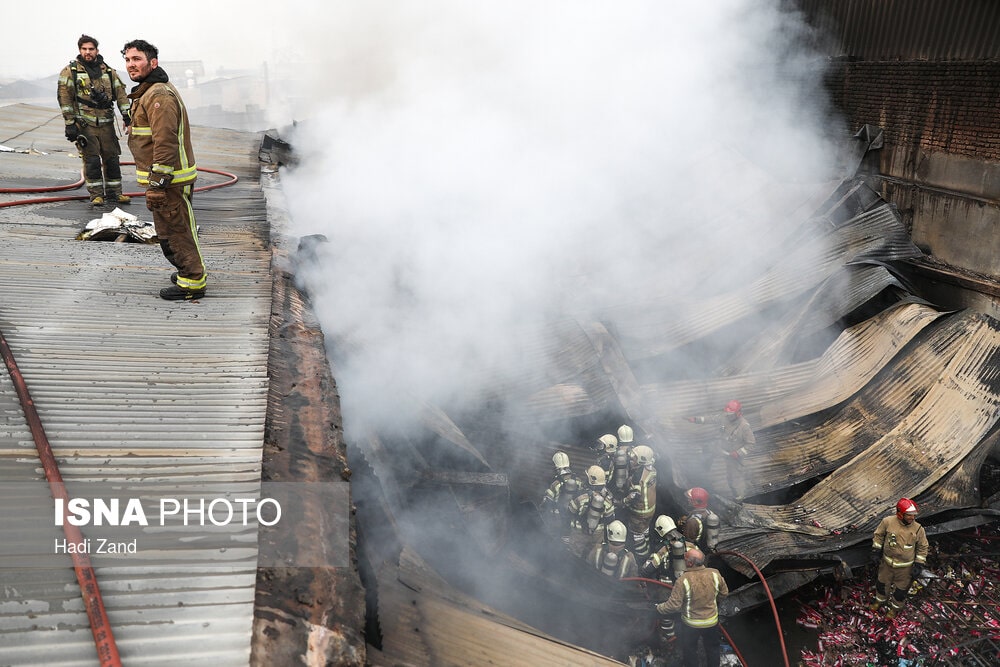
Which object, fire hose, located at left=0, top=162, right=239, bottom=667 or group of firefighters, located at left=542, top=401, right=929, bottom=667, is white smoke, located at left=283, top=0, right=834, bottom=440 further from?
fire hose, located at left=0, top=162, right=239, bottom=667

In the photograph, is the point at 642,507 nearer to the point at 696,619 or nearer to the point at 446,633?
the point at 696,619

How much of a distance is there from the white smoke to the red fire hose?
14.5 feet

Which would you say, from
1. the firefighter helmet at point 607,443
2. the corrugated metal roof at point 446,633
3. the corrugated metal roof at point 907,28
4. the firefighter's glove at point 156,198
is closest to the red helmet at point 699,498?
the firefighter helmet at point 607,443

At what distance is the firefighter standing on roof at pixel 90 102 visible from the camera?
5.75 metres

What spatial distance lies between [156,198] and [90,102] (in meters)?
2.79

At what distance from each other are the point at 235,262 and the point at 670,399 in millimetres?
4202

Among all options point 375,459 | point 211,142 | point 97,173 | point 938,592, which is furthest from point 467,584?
point 211,142

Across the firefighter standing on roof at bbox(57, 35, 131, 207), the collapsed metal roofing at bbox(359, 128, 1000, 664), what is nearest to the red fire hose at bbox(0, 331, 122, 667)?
the collapsed metal roofing at bbox(359, 128, 1000, 664)

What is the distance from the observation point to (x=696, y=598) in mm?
4414

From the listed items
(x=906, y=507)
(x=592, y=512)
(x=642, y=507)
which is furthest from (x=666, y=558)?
(x=906, y=507)

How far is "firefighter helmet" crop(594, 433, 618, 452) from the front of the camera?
587 cm

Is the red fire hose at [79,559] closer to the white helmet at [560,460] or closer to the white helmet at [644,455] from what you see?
the white helmet at [560,460]

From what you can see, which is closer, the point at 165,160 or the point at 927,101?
the point at 165,160

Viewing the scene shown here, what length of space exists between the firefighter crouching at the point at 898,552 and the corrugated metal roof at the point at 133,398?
4.45 m
